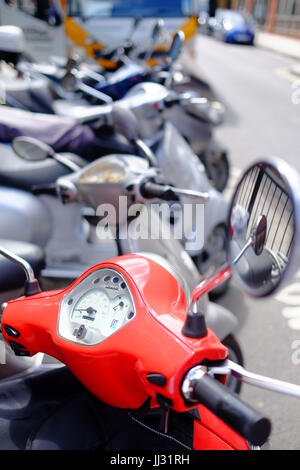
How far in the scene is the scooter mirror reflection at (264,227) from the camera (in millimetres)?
763

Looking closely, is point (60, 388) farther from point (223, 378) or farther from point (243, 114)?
point (243, 114)

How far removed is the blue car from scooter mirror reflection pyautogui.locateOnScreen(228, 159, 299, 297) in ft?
65.4

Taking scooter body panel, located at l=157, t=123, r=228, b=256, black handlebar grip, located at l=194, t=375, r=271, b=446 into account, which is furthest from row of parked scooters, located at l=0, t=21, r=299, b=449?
scooter body panel, located at l=157, t=123, r=228, b=256

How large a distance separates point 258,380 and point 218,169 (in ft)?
12.2

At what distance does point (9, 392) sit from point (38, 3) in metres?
6.20

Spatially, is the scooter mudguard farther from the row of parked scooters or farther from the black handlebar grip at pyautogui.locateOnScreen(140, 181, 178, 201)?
the black handlebar grip at pyautogui.locateOnScreen(140, 181, 178, 201)

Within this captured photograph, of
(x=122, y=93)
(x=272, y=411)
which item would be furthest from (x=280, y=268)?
(x=122, y=93)

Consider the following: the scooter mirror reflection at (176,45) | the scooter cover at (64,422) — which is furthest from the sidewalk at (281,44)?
the scooter cover at (64,422)

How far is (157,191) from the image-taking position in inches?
56.6

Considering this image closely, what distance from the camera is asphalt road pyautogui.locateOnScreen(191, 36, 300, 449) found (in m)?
2.12

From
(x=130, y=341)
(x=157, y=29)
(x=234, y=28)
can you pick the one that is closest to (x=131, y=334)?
(x=130, y=341)

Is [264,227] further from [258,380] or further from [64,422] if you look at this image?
[64,422]

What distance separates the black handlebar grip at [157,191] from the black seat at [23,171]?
3.96 feet

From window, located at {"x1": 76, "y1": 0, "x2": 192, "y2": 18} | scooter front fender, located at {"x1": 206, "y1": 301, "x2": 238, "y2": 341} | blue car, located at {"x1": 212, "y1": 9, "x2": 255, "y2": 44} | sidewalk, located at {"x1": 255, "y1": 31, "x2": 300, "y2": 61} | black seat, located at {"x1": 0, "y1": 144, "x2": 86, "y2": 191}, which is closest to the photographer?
scooter front fender, located at {"x1": 206, "y1": 301, "x2": 238, "y2": 341}
